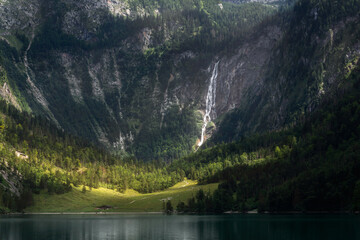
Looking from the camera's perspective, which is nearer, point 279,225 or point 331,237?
point 331,237

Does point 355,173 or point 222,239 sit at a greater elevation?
point 355,173

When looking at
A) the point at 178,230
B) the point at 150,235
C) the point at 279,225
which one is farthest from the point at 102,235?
the point at 279,225

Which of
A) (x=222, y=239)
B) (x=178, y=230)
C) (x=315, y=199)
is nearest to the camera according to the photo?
(x=222, y=239)

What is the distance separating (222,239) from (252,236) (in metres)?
8.72

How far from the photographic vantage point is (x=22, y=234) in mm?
129750

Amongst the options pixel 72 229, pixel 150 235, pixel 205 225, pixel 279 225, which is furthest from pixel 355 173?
pixel 72 229

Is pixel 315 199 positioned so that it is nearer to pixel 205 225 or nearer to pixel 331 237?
pixel 205 225

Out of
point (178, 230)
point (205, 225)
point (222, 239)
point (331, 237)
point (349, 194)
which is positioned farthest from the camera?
point (349, 194)

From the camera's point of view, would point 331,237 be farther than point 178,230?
No

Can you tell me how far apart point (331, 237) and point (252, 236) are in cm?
2021

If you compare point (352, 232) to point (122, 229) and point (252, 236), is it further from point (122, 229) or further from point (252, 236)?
point (122, 229)

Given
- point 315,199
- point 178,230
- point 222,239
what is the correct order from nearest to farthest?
point 222,239, point 178,230, point 315,199

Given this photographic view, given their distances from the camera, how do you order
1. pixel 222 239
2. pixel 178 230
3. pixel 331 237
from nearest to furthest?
pixel 331 237 < pixel 222 239 < pixel 178 230

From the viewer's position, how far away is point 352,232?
116375 millimetres
